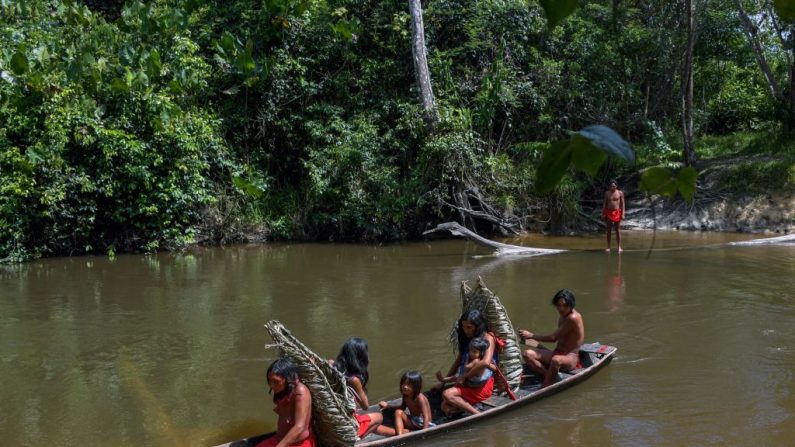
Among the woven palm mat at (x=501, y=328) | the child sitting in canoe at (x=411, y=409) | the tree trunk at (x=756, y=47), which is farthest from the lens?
the tree trunk at (x=756, y=47)

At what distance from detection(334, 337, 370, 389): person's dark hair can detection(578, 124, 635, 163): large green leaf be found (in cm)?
525

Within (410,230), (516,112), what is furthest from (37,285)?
(516,112)

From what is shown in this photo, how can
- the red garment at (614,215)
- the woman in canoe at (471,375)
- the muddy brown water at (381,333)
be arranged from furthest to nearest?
the red garment at (614,215) → the muddy brown water at (381,333) → the woman in canoe at (471,375)

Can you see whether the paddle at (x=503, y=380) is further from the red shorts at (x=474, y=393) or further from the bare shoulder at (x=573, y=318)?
the bare shoulder at (x=573, y=318)

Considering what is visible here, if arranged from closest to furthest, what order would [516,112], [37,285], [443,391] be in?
[443,391]
[37,285]
[516,112]

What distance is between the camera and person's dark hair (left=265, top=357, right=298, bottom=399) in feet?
17.4

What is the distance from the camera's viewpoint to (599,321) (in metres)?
9.95

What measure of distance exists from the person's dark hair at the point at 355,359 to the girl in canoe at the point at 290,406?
1.03 metres

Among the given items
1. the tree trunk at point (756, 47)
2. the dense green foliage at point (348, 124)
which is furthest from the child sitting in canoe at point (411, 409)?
the tree trunk at point (756, 47)

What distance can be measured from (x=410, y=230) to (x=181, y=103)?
5.79m

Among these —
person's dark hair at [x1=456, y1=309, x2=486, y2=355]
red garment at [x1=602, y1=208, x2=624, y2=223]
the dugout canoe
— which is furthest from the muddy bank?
person's dark hair at [x1=456, y1=309, x2=486, y2=355]

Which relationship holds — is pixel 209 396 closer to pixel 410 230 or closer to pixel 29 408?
pixel 29 408

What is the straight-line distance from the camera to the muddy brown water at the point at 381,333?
668 centimetres

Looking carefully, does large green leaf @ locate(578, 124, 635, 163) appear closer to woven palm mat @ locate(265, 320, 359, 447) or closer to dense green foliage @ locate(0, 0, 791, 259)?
woven palm mat @ locate(265, 320, 359, 447)
